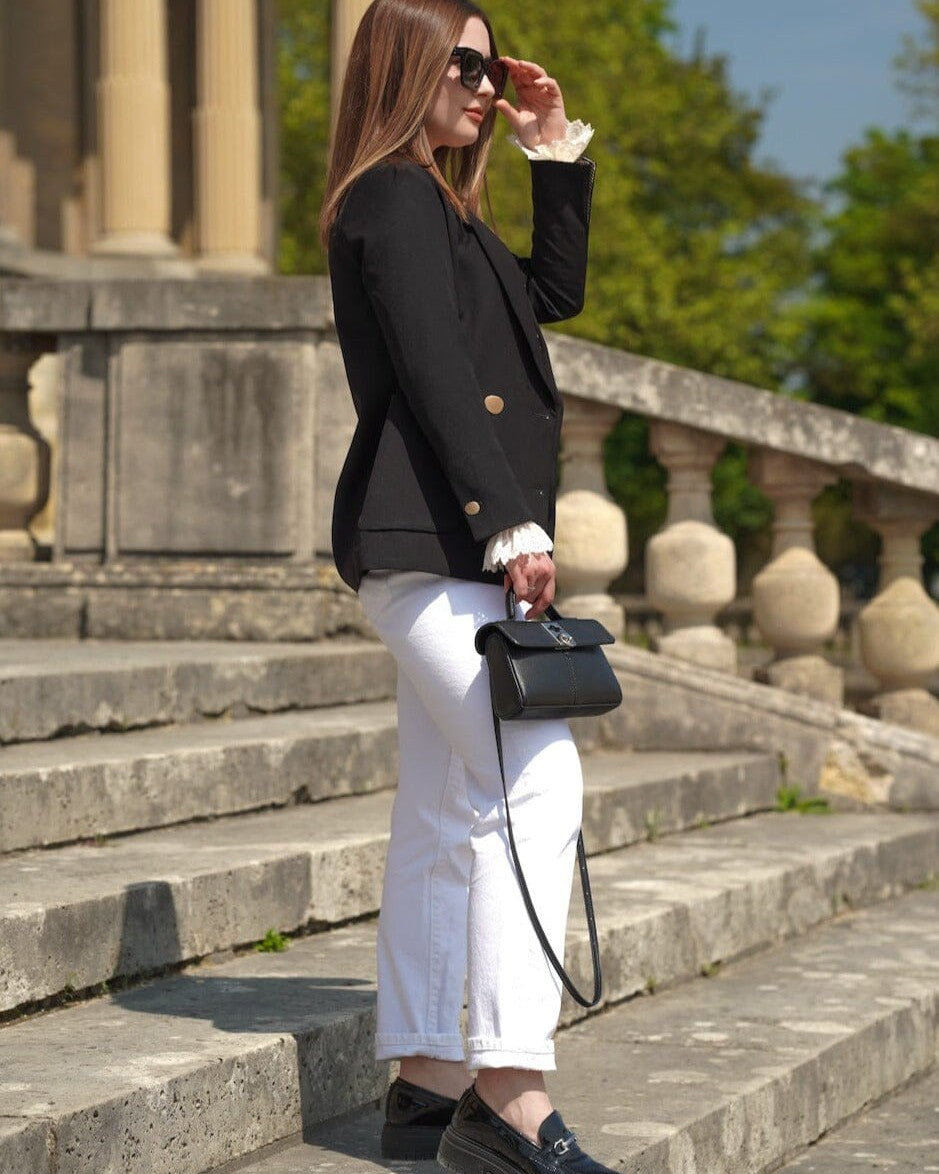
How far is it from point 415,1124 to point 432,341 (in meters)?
1.29

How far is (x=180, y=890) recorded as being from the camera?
13.6 ft

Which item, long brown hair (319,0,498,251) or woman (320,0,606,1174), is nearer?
woman (320,0,606,1174)

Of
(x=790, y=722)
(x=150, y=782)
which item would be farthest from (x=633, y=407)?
(x=150, y=782)

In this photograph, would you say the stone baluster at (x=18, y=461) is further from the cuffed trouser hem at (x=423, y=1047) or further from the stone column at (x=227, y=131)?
the stone column at (x=227, y=131)

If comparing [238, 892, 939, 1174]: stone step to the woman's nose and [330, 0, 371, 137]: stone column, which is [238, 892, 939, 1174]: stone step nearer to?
the woman's nose

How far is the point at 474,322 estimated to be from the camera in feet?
11.0

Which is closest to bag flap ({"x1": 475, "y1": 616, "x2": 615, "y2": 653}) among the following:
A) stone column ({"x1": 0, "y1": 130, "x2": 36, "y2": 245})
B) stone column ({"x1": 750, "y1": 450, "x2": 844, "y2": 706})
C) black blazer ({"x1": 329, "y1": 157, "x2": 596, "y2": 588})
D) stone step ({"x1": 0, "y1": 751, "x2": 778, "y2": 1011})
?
black blazer ({"x1": 329, "y1": 157, "x2": 596, "y2": 588})

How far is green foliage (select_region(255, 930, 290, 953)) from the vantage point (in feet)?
14.4

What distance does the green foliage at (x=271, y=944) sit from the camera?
14.4 feet

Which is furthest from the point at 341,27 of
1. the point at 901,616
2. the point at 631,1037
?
the point at 631,1037

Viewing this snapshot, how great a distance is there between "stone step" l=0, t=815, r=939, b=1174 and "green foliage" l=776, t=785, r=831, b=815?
81cm

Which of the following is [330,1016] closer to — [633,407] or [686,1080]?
[686,1080]

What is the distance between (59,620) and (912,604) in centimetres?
286

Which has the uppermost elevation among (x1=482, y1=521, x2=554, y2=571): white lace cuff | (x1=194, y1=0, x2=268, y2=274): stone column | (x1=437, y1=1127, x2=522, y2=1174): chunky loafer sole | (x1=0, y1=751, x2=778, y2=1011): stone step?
(x1=194, y1=0, x2=268, y2=274): stone column
